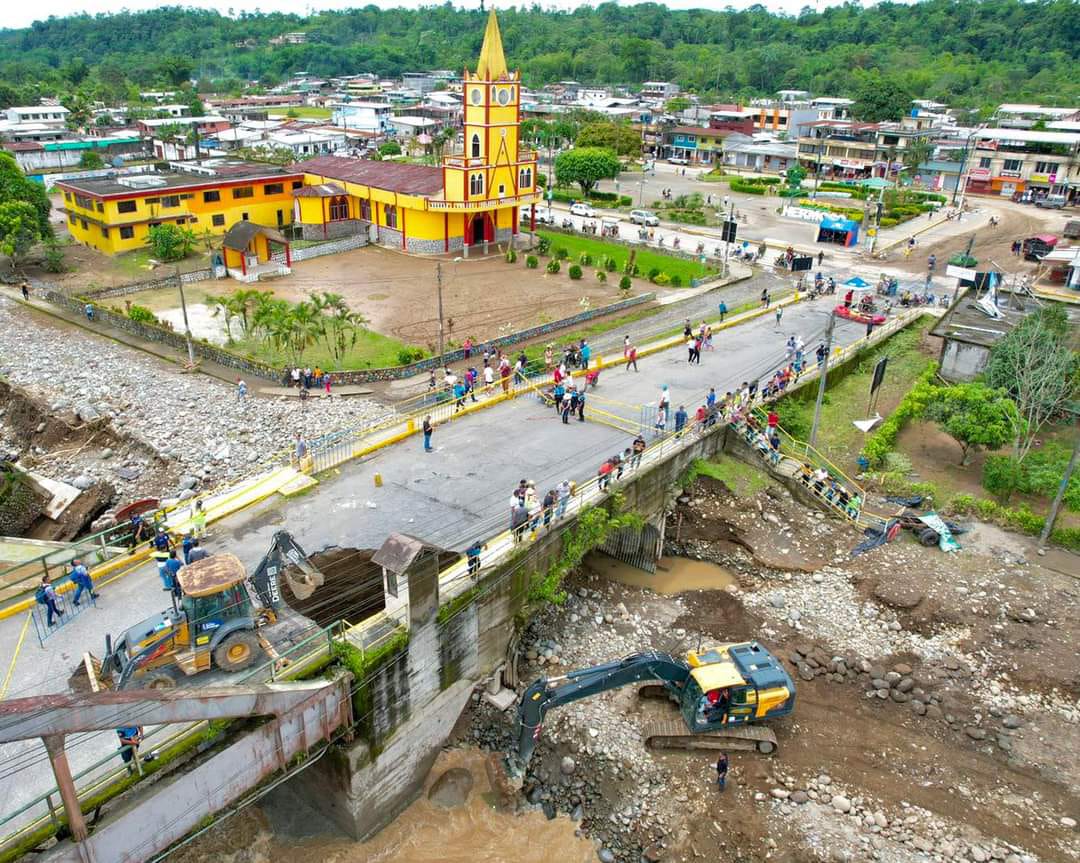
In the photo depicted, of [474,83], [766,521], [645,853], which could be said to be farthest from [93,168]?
[645,853]

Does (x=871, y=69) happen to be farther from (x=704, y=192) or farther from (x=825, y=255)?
(x=825, y=255)

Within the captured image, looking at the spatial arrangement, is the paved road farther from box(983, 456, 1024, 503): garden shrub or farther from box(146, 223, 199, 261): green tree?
box(146, 223, 199, 261): green tree

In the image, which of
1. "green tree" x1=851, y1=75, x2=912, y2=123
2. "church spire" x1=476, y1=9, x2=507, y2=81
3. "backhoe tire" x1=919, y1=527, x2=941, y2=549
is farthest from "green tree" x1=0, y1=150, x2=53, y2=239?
"green tree" x1=851, y1=75, x2=912, y2=123

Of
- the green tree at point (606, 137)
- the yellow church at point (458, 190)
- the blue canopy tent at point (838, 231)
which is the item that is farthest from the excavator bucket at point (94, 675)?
the green tree at point (606, 137)

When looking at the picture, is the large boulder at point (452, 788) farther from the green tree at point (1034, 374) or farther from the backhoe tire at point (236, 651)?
the green tree at point (1034, 374)

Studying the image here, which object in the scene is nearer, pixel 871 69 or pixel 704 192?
pixel 704 192
